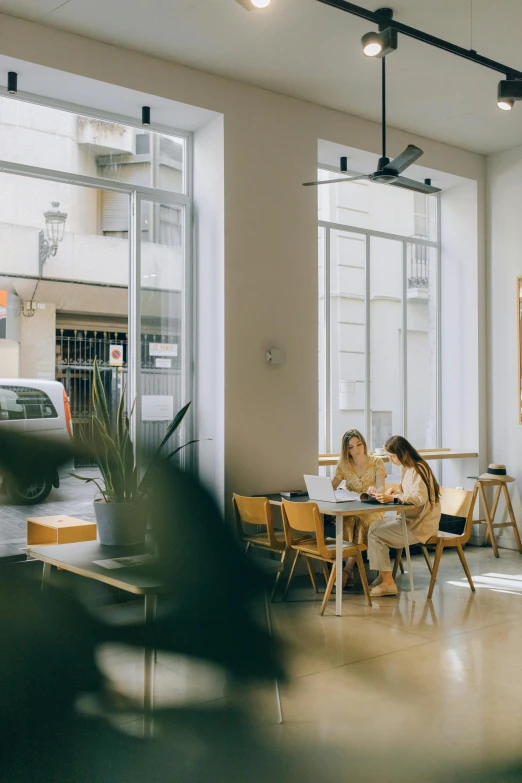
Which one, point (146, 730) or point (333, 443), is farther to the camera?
point (333, 443)

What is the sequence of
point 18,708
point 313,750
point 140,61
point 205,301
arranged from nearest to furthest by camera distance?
point 18,708
point 313,750
point 140,61
point 205,301

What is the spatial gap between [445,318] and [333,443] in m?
1.79

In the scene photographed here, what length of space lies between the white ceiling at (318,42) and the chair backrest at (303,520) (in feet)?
9.44

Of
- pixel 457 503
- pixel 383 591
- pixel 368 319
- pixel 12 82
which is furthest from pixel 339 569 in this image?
pixel 12 82

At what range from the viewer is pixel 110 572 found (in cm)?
43

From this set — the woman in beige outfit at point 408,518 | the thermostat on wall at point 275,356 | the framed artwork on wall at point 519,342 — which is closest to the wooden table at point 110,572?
the woman in beige outfit at point 408,518

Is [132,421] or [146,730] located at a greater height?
[132,421]

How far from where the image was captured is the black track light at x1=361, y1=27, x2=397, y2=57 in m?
4.30

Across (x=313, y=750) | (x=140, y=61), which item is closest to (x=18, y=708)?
(x=313, y=750)

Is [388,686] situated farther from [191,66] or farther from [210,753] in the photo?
[191,66]

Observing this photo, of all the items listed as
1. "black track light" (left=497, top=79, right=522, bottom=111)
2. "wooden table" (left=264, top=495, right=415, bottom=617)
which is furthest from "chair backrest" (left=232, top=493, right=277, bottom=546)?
"black track light" (left=497, top=79, right=522, bottom=111)

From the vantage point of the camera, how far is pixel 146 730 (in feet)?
1.22

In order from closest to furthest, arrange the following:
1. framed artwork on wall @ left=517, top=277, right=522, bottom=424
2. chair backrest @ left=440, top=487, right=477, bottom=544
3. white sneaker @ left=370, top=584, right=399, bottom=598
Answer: white sneaker @ left=370, top=584, right=399, bottom=598
chair backrest @ left=440, top=487, right=477, bottom=544
framed artwork on wall @ left=517, top=277, right=522, bottom=424

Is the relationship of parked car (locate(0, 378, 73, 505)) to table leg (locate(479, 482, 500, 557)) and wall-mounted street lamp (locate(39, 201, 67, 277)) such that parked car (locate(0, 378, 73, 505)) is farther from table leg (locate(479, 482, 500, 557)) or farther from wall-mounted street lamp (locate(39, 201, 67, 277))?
table leg (locate(479, 482, 500, 557))
